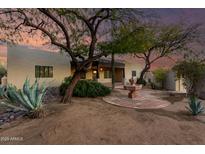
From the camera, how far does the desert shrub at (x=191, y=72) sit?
955 cm

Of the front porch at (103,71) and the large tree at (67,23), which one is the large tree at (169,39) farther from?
the large tree at (67,23)

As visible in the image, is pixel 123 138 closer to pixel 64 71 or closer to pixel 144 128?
pixel 144 128

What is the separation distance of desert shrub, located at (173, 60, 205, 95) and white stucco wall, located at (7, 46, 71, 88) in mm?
8781

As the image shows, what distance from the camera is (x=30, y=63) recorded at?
38.1 feet

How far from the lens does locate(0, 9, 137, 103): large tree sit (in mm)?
6355

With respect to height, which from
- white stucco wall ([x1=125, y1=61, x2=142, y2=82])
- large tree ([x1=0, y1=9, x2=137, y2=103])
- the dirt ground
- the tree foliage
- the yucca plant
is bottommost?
the dirt ground

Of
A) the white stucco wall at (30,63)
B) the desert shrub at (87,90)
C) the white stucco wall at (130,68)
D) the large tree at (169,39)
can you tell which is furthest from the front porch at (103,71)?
the desert shrub at (87,90)

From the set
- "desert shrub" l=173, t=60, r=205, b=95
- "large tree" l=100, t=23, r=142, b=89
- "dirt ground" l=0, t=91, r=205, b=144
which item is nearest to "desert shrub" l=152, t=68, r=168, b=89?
"desert shrub" l=173, t=60, r=205, b=95

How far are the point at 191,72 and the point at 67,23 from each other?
8.06m

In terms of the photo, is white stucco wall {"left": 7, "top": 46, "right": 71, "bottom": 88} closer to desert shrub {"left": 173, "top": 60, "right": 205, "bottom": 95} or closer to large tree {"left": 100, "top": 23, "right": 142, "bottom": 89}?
large tree {"left": 100, "top": 23, "right": 142, "bottom": 89}

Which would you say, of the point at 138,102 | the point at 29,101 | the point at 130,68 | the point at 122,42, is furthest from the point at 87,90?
the point at 130,68
